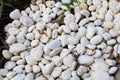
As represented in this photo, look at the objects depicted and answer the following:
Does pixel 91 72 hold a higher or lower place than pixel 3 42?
lower

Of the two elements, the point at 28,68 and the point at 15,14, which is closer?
the point at 28,68

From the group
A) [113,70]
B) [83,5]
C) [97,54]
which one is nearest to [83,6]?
[83,5]

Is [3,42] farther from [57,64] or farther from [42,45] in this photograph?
[57,64]

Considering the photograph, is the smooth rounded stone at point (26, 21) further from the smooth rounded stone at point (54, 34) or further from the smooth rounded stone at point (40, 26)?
the smooth rounded stone at point (54, 34)

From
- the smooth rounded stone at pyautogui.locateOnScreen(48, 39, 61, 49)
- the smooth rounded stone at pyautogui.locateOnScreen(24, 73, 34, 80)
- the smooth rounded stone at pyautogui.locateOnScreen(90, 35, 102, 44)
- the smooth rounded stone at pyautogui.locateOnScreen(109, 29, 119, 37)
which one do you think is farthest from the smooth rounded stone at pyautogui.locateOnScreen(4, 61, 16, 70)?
the smooth rounded stone at pyautogui.locateOnScreen(109, 29, 119, 37)

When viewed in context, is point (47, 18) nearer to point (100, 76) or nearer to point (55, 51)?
point (55, 51)

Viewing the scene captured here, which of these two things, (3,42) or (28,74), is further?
(3,42)

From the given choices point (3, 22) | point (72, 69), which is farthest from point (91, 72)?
point (3, 22)
